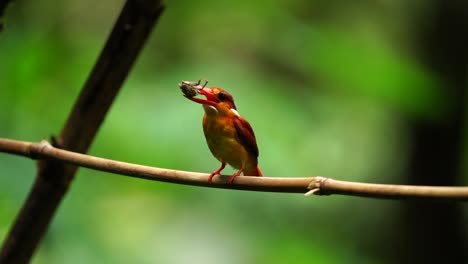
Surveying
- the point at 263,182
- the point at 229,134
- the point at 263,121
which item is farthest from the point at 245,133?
the point at 263,121

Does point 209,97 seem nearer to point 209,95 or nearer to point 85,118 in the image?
point 209,95

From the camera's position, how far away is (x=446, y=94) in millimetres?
2779

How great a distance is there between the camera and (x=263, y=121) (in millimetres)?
2553

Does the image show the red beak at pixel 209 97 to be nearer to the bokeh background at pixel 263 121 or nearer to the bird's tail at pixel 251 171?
the bird's tail at pixel 251 171

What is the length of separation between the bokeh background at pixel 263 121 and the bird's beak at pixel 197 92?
0.71 meters

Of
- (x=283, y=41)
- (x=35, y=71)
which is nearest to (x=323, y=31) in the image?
(x=283, y=41)

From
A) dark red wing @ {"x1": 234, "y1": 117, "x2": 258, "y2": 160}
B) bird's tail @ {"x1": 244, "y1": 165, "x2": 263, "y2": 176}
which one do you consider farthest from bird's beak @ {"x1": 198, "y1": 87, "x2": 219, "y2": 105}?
bird's tail @ {"x1": 244, "y1": 165, "x2": 263, "y2": 176}

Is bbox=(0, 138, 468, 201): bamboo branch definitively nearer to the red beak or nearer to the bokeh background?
the red beak

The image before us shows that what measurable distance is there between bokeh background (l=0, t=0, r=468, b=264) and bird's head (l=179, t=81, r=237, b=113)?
659 mm

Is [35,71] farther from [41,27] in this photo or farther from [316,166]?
[316,166]

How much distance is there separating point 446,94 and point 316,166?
0.64 metres

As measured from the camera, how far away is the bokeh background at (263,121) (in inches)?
92.4

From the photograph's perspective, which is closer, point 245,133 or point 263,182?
point 263,182

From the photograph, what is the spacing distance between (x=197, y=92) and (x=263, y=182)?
0.45 meters
